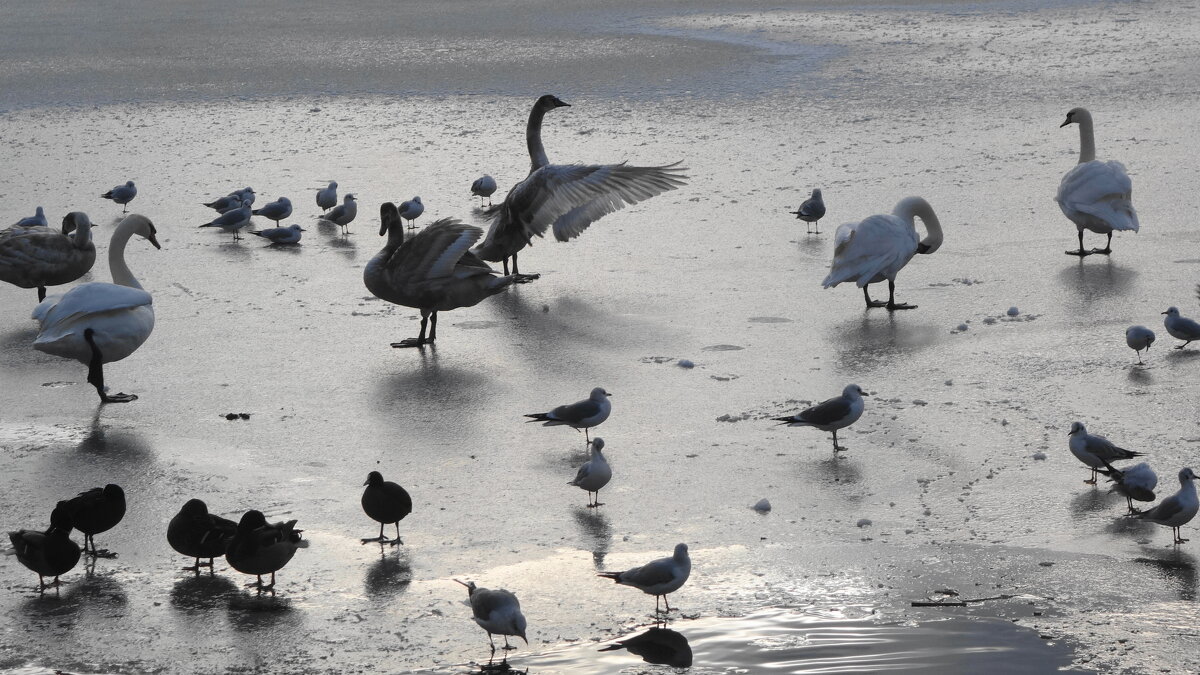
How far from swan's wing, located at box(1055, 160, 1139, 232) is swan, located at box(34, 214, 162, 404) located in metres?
7.58

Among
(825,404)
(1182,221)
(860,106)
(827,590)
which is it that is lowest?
(827,590)

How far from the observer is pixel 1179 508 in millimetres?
6133

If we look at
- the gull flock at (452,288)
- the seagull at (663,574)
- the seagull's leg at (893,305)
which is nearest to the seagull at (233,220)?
the gull flock at (452,288)

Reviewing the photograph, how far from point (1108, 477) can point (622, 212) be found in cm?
764

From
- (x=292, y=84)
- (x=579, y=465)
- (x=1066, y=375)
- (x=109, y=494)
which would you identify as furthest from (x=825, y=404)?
(x=292, y=84)

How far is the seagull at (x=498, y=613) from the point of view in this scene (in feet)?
17.3

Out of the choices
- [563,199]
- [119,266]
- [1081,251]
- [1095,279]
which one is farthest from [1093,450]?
[119,266]

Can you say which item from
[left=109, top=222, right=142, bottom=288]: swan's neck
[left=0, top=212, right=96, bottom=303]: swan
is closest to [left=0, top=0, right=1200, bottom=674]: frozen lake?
[left=0, top=212, right=96, bottom=303]: swan

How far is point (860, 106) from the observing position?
59.7 ft

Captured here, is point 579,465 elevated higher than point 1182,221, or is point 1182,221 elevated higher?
point 1182,221

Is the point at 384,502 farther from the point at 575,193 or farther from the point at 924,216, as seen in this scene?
the point at 924,216

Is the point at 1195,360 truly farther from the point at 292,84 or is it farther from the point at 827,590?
the point at 292,84

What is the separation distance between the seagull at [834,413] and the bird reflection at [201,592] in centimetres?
306

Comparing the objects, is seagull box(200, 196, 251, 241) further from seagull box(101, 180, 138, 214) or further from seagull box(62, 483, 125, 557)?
seagull box(62, 483, 125, 557)
